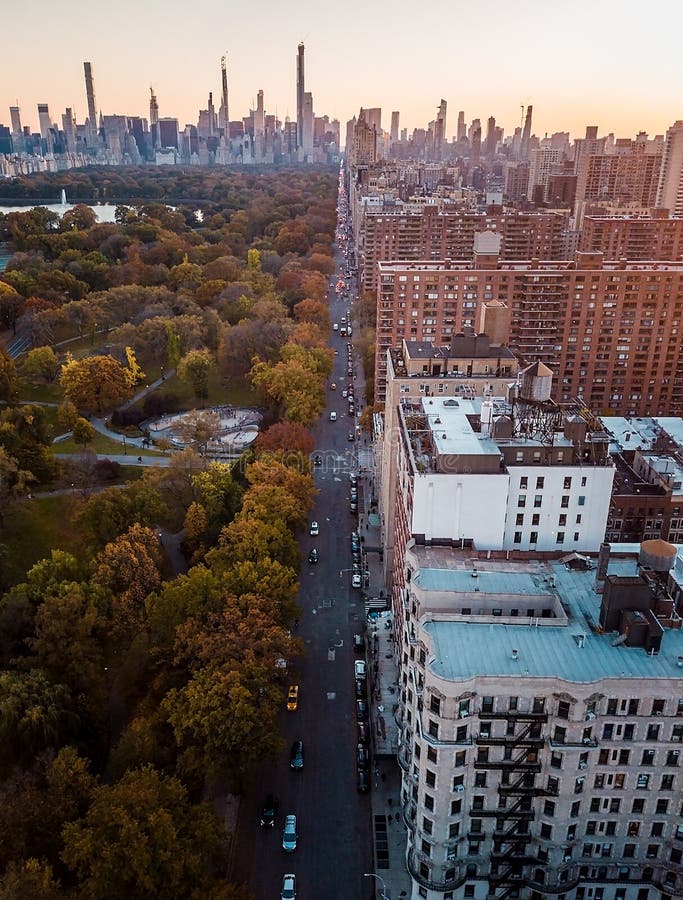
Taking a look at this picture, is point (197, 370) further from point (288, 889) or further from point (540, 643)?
point (540, 643)

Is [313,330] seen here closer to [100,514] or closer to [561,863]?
[100,514]

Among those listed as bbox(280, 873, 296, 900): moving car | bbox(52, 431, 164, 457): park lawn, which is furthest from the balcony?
bbox(52, 431, 164, 457): park lawn

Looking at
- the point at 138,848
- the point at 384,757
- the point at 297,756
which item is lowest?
the point at 384,757

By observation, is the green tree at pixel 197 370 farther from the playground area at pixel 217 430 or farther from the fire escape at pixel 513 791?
the fire escape at pixel 513 791

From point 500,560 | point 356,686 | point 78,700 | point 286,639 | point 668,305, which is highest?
point 668,305

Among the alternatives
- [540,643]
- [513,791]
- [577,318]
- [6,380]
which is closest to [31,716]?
[513,791]

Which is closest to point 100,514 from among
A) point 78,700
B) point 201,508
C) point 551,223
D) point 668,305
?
point 201,508

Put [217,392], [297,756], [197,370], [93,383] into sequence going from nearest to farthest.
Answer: [297,756], [93,383], [197,370], [217,392]
